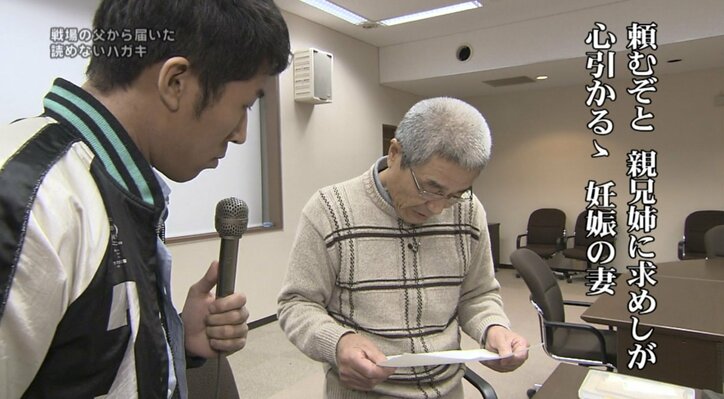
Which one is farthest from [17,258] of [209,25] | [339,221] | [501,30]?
[501,30]

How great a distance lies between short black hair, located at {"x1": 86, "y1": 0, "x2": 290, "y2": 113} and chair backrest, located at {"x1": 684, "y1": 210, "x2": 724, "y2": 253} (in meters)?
6.25

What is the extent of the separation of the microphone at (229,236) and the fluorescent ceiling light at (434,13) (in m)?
3.98

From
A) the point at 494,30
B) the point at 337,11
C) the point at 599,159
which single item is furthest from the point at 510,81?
the point at 337,11

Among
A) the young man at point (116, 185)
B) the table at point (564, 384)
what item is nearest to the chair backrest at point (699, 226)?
the table at point (564, 384)

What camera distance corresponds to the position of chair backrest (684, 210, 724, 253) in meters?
5.32

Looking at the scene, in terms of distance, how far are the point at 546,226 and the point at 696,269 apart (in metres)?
3.20

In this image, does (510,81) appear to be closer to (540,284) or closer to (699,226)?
(699,226)

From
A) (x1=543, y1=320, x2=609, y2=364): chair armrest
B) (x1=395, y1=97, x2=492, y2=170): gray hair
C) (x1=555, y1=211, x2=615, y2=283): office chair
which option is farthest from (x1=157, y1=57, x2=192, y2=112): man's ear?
(x1=555, y1=211, x2=615, y2=283): office chair

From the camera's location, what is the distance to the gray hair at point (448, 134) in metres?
1.12

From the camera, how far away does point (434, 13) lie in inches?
177

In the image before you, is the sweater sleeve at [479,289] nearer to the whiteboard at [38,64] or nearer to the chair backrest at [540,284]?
the chair backrest at [540,284]

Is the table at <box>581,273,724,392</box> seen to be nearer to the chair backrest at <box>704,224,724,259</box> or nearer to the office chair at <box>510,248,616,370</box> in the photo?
the office chair at <box>510,248,616,370</box>

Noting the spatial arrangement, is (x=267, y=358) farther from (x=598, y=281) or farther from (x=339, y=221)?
(x=339, y=221)

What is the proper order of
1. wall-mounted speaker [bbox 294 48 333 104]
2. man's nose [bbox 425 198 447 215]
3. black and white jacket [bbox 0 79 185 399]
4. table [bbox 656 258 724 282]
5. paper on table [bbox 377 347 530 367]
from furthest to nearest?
wall-mounted speaker [bbox 294 48 333 104] → table [bbox 656 258 724 282] → man's nose [bbox 425 198 447 215] → paper on table [bbox 377 347 530 367] → black and white jacket [bbox 0 79 185 399]
